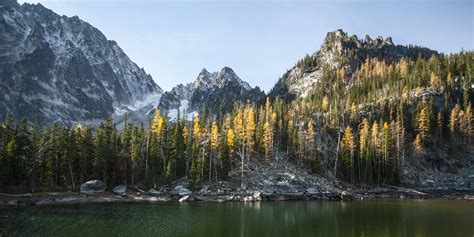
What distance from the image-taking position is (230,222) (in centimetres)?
5003

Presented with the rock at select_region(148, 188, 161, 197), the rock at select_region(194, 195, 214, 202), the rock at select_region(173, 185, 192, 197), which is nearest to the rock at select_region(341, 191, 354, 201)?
the rock at select_region(194, 195, 214, 202)

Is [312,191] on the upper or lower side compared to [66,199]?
upper

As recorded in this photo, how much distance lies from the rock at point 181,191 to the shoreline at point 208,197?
141 cm

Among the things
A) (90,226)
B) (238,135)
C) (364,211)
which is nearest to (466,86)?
(238,135)

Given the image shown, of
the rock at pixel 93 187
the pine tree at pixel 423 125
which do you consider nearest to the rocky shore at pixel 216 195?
the rock at pixel 93 187

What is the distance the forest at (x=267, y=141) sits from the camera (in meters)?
85.6

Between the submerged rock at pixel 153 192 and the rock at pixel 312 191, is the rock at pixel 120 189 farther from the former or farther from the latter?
the rock at pixel 312 191

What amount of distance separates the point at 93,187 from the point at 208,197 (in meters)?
27.3

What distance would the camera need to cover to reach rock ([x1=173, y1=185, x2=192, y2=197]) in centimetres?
Answer: 8726

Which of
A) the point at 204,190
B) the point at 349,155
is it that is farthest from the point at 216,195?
the point at 349,155

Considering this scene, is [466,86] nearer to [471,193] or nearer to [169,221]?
[471,193]

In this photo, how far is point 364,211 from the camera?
63.2m

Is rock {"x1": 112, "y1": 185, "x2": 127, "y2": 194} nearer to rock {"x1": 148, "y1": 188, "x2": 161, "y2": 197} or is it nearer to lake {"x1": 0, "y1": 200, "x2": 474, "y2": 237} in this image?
rock {"x1": 148, "y1": 188, "x2": 161, "y2": 197}

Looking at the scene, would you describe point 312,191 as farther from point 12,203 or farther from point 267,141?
point 12,203
